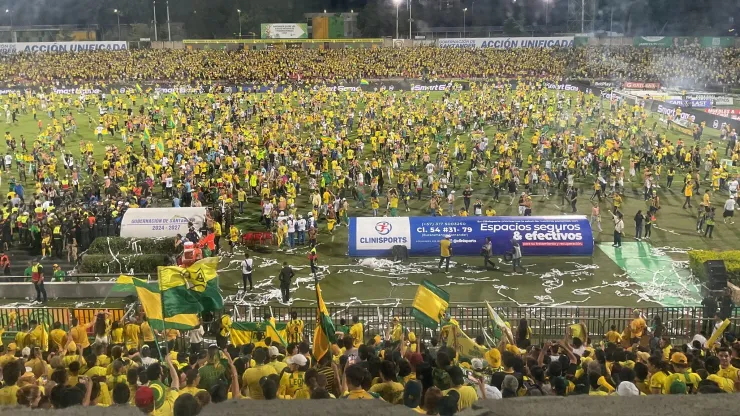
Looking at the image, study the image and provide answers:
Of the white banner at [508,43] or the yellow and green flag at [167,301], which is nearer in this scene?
the yellow and green flag at [167,301]

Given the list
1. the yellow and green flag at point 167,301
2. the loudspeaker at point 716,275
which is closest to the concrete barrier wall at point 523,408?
the yellow and green flag at point 167,301

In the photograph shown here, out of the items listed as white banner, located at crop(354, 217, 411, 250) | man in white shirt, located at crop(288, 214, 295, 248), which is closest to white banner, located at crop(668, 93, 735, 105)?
white banner, located at crop(354, 217, 411, 250)

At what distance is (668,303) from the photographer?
61.3 feet

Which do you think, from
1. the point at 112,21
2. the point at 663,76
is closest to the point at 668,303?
the point at 663,76

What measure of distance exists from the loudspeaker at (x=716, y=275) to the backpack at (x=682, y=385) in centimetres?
961

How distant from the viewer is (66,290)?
1983cm

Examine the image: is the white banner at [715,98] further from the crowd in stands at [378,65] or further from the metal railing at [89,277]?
the metal railing at [89,277]

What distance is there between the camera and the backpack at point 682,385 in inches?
291

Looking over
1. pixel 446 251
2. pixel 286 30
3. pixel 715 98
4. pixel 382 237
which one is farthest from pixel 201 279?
pixel 286 30

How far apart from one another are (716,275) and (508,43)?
234 ft

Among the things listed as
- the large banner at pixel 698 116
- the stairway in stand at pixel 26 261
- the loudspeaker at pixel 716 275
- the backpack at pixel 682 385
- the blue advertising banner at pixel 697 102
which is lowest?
the stairway in stand at pixel 26 261

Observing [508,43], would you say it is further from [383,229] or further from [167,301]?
[167,301]

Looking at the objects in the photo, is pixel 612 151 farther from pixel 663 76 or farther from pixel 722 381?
pixel 663 76

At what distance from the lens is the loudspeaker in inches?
670
